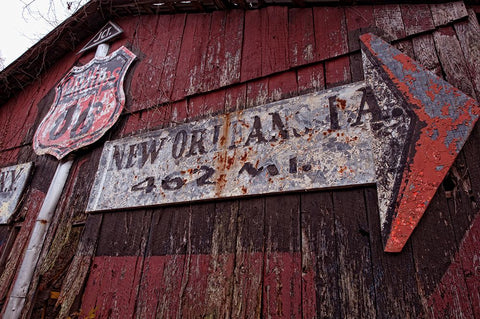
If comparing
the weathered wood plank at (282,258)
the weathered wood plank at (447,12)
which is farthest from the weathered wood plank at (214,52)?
the weathered wood plank at (447,12)

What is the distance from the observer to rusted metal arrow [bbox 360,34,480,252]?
137 centimetres

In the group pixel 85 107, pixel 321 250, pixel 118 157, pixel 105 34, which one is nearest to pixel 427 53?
pixel 321 250

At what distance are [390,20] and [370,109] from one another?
29.8 inches

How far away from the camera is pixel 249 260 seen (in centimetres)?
169

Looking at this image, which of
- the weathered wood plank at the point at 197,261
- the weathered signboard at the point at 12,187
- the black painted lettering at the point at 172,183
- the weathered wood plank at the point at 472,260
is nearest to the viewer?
the weathered wood plank at the point at 472,260

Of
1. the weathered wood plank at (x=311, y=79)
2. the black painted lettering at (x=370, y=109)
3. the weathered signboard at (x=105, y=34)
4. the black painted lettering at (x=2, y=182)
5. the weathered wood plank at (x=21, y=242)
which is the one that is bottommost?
the weathered wood plank at (x=21, y=242)

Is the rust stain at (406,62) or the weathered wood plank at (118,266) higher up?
the rust stain at (406,62)

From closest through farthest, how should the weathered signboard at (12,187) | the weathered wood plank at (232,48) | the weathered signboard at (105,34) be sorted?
the weathered wood plank at (232,48) → the weathered signboard at (12,187) → the weathered signboard at (105,34)

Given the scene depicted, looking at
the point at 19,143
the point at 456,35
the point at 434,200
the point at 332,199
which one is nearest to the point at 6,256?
the point at 19,143

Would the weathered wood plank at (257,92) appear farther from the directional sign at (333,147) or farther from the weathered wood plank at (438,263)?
the weathered wood plank at (438,263)

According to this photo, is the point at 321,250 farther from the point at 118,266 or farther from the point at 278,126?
the point at 118,266

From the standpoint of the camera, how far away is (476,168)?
1.38 meters

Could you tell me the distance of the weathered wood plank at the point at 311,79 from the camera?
1.99m

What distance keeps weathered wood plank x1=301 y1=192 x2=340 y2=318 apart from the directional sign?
0.37 ft
